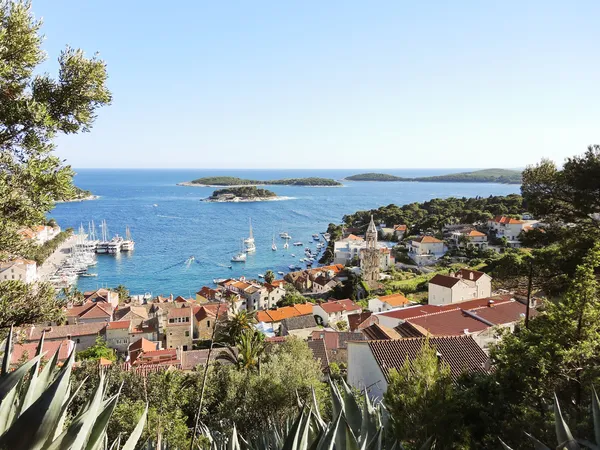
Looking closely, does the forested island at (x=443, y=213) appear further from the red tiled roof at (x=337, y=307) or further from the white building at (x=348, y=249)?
the red tiled roof at (x=337, y=307)

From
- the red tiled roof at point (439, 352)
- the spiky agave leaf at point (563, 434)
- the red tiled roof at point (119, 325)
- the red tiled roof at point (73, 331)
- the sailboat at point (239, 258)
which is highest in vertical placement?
the spiky agave leaf at point (563, 434)

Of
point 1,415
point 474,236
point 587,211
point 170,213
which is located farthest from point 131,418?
point 170,213

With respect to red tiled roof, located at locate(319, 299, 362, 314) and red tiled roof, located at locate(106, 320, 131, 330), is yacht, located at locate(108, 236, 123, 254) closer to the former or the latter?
red tiled roof, located at locate(106, 320, 131, 330)

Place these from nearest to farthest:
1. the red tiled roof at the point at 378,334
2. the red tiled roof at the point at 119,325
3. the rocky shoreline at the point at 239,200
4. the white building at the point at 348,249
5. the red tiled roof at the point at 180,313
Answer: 1. the red tiled roof at the point at 378,334
2. the red tiled roof at the point at 119,325
3. the red tiled roof at the point at 180,313
4. the white building at the point at 348,249
5. the rocky shoreline at the point at 239,200

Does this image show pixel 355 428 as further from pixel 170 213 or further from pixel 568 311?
pixel 170 213

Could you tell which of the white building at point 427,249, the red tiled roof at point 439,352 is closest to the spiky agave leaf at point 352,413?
the red tiled roof at point 439,352

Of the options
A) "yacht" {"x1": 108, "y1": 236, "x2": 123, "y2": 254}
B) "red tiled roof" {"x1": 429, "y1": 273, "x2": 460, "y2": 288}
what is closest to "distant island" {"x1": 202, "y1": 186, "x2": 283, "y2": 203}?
"yacht" {"x1": 108, "y1": 236, "x2": 123, "y2": 254}

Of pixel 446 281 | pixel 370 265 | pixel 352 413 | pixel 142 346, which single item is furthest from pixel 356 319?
pixel 352 413
